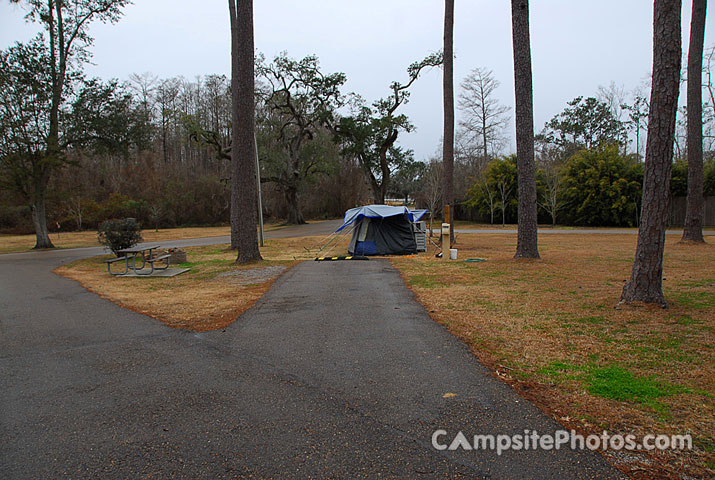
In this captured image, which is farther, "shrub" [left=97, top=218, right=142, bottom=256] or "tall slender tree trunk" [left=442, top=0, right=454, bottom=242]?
"tall slender tree trunk" [left=442, top=0, right=454, bottom=242]

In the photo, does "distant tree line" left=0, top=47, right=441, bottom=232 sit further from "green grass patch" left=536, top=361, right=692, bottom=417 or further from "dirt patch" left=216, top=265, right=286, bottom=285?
"green grass patch" left=536, top=361, right=692, bottom=417

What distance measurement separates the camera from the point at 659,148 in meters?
5.65

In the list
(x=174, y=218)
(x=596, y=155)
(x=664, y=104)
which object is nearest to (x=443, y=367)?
(x=664, y=104)

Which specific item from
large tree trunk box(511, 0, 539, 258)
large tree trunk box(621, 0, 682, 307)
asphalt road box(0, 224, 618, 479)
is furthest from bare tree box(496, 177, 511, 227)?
asphalt road box(0, 224, 618, 479)

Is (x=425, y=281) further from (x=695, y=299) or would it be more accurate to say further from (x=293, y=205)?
(x=293, y=205)

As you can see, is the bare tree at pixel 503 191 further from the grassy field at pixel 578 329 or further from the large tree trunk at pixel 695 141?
the grassy field at pixel 578 329

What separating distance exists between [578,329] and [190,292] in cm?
675

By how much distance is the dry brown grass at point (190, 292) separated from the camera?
6.20m

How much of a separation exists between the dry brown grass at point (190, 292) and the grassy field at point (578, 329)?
0.03 meters

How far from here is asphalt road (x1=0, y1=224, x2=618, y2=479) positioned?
7.97ft

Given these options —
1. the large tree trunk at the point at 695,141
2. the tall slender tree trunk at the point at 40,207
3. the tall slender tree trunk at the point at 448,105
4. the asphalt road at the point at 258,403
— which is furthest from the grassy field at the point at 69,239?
the large tree trunk at the point at 695,141

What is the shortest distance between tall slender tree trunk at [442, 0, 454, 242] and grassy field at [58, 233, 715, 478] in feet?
18.8

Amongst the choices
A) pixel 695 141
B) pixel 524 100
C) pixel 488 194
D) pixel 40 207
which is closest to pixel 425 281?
pixel 524 100

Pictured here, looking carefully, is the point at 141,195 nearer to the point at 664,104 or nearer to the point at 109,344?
the point at 109,344
